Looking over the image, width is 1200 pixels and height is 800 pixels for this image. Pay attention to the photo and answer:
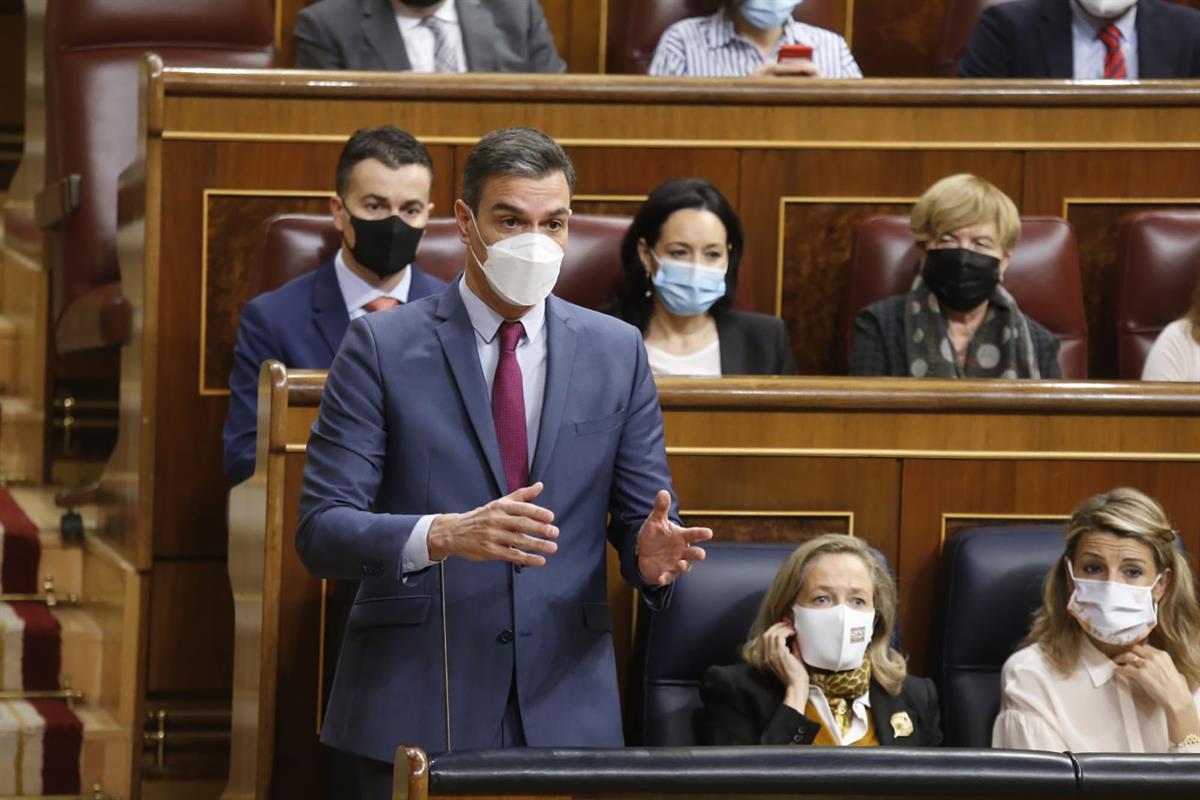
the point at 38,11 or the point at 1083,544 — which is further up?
the point at 38,11

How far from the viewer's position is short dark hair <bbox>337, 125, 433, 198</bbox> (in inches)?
57.9

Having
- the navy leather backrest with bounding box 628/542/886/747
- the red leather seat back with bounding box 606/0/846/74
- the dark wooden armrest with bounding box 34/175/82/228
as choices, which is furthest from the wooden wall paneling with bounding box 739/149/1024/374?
the dark wooden armrest with bounding box 34/175/82/228

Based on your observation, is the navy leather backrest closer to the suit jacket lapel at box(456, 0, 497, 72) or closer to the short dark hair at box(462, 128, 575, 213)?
the short dark hair at box(462, 128, 575, 213)

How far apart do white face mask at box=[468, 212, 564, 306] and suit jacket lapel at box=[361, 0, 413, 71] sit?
86cm

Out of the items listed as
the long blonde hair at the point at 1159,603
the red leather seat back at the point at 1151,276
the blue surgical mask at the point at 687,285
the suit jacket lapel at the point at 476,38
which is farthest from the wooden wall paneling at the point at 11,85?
the long blonde hair at the point at 1159,603

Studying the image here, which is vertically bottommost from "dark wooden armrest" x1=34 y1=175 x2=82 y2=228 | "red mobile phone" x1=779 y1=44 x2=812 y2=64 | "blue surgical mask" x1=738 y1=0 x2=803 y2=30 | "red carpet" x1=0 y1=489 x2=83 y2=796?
"red carpet" x1=0 y1=489 x2=83 y2=796

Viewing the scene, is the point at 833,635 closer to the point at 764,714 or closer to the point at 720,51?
the point at 764,714

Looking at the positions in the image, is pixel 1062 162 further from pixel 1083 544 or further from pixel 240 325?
pixel 240 325

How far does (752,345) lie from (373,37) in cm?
52

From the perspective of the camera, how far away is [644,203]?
1.57m

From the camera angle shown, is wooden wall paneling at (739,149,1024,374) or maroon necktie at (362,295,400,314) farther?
wooden wall paneling at (739,149,1024,374)

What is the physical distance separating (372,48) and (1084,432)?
0.82 meters

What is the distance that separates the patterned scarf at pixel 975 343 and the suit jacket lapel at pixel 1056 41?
1.31 feet

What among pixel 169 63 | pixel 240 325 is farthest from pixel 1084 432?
pixel 169 63
